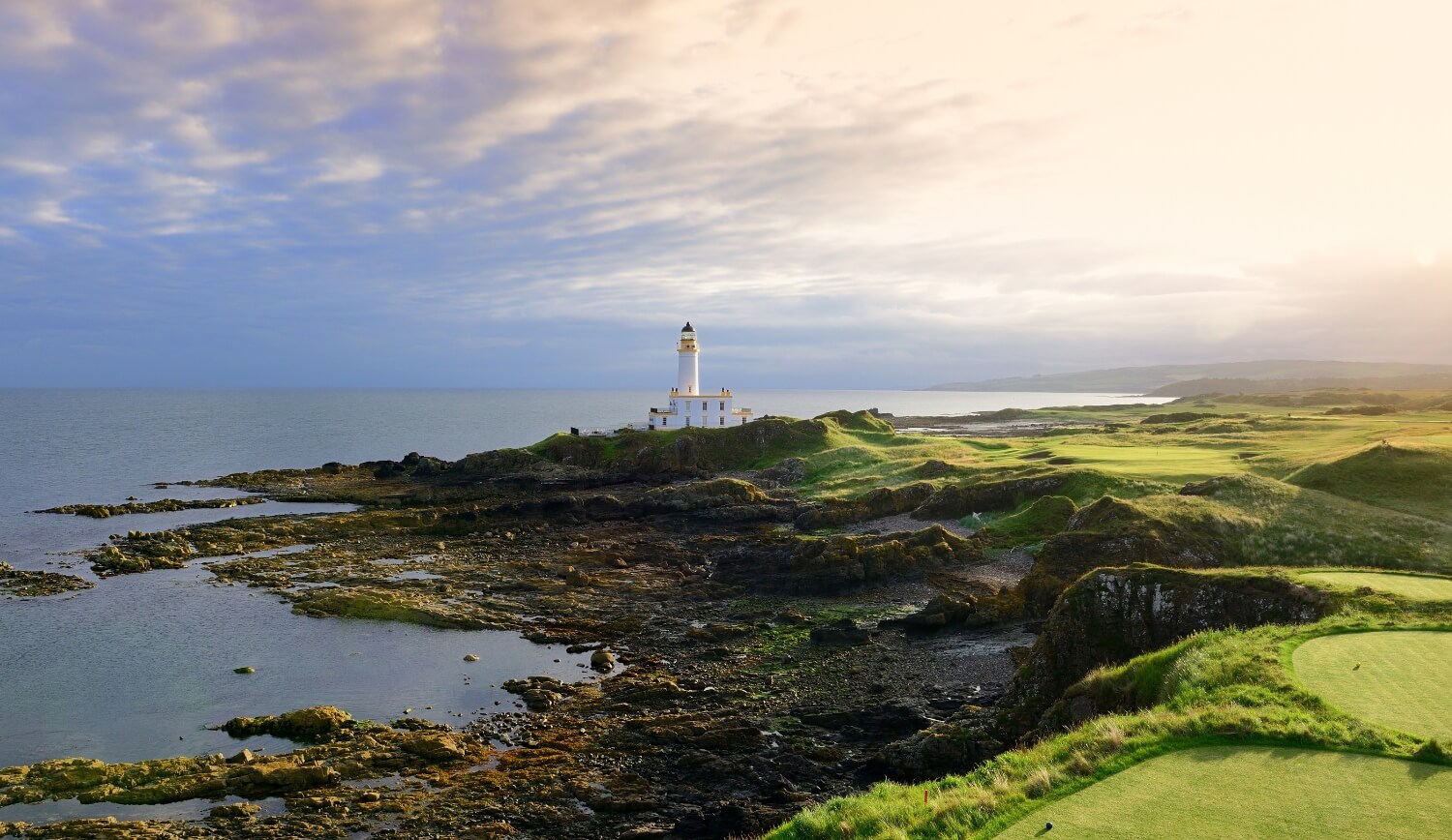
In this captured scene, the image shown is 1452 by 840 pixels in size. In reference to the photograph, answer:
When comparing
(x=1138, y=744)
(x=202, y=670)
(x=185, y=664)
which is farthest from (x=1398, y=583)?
(x=185, y=664)

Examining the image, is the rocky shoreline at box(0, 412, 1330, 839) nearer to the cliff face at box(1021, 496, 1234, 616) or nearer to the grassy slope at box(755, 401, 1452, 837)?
the cliff face at box(1021, 496, 1234, 616)

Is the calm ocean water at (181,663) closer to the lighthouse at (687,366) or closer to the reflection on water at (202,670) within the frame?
the reflection on water at (202,670)

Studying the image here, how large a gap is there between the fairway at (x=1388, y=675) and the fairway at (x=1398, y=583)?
9.88 ft

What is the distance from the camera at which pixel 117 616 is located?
32125 mm

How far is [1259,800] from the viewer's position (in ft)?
29.3

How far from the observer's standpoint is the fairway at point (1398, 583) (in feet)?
54.5

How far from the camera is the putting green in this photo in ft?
27.2

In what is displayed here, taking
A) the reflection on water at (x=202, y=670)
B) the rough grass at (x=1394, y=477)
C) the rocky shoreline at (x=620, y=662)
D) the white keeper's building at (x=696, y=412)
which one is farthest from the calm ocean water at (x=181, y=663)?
the white keeper's building at (x=696, y=412)

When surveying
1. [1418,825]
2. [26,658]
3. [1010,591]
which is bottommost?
[26,658]

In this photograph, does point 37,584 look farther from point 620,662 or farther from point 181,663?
point 620,662

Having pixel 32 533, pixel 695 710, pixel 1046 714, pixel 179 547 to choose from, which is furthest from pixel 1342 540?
pixel 32 533

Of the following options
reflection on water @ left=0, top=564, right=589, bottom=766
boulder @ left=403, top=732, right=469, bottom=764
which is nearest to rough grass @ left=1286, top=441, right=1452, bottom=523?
reflection on water @ left=0, top=564, right=589, bottom=766

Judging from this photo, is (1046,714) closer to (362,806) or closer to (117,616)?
(362,806)

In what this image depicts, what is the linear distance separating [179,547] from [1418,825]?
168 feet
